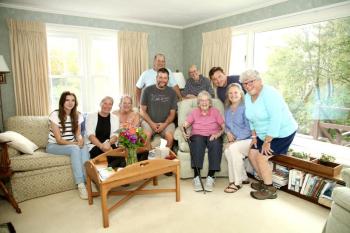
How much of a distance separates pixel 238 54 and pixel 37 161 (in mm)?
3477

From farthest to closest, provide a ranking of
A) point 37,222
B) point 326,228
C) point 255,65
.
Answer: point 255,65 → point 37,222 → point 326,228

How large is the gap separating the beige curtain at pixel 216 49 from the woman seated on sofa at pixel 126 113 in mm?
1904

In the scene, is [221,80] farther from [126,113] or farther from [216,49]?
[126,113]

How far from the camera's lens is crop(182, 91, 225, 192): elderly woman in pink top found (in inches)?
116

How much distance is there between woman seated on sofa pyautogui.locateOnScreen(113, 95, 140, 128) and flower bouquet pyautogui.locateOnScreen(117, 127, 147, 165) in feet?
2.55

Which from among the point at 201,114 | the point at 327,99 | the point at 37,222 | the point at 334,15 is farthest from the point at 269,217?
the point at 334,15

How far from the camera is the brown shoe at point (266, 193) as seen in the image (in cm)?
269

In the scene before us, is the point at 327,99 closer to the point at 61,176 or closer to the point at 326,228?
the point at 326,228

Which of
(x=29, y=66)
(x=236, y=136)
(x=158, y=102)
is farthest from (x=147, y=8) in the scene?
(x=236, y=136)

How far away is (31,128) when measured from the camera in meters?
3.18

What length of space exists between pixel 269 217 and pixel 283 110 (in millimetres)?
1090

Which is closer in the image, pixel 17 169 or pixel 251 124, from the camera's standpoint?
pixel 17 169

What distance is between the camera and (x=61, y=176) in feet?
9.36

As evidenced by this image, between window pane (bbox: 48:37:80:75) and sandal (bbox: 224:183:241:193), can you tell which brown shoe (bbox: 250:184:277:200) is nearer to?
sandal (bbox: 224:183:241:193)
